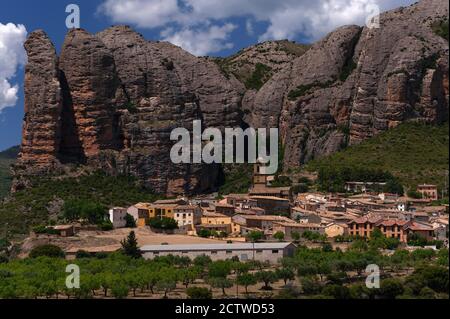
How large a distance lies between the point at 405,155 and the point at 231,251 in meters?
46.5

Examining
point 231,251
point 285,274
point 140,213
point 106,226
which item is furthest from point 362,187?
point 285,274

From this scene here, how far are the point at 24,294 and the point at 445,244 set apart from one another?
40183mm

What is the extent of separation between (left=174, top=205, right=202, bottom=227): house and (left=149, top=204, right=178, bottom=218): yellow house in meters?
1.81

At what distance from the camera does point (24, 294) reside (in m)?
59.3

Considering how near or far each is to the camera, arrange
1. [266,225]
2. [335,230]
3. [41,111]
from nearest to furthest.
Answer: [335,230], [266,225], [41,111]

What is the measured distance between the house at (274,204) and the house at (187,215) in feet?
35.5

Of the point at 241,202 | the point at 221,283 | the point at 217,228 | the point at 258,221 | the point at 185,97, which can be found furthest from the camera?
the point at 185,97

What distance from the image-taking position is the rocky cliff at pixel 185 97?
404ft

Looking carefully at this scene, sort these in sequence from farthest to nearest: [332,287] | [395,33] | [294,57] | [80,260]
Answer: [294,57]
[395,33]
[80,260]
[332,287]

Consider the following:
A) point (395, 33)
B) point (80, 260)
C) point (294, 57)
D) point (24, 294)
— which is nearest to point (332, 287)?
point (24, 294)

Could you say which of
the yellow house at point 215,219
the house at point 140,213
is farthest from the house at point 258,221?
the house at point 140,213

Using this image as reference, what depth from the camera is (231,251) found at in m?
76.6

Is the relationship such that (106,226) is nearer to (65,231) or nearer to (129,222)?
(65,231)
